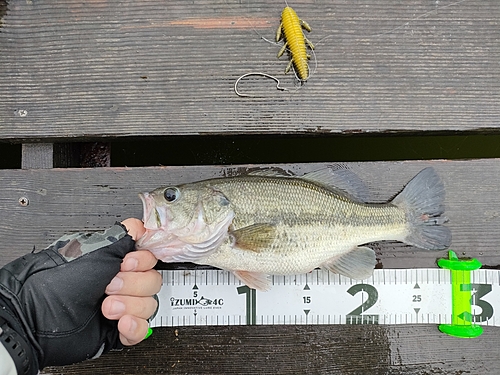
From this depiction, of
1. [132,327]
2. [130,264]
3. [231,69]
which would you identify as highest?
[231,69]

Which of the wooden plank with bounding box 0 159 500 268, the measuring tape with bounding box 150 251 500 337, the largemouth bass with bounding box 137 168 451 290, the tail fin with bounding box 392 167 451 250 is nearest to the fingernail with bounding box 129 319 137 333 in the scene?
the largemouth bass with bounding box 137 168 451 290

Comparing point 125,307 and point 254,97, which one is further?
point 254,97

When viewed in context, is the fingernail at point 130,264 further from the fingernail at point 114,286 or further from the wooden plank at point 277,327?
the wooden plank at point 277,327

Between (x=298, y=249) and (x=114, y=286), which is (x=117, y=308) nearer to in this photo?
(x=114, y=286)

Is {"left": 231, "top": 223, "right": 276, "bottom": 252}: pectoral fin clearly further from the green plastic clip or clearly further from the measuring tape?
the green plastic clip

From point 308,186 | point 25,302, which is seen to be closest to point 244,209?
point 308,186

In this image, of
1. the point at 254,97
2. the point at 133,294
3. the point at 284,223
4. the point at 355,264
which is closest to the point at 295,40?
the point at 254,97

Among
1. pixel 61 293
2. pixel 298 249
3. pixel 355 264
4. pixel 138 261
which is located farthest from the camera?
pixel 355 264
